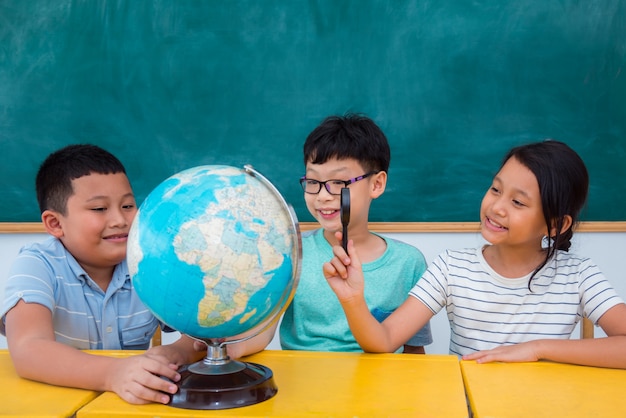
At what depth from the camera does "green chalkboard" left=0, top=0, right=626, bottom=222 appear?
2.77m

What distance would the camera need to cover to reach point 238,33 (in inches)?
115

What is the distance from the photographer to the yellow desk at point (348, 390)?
1038 millimetres

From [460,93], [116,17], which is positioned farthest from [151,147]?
[460,93]

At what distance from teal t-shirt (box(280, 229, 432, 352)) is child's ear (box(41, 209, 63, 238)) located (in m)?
0.67

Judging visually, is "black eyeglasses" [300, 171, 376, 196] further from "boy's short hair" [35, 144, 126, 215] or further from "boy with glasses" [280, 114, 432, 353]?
"boy's short hair" [35, 144, 126, 215]

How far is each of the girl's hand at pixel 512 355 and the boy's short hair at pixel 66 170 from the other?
1010 millimetres

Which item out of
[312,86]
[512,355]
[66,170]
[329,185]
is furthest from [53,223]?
[312,86]

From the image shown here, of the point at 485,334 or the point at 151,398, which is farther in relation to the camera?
the point at 485,334

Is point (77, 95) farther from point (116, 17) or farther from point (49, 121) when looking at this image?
point (116, 17)

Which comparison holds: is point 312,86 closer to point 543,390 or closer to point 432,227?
point 432,227

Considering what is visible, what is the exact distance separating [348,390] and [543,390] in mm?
355

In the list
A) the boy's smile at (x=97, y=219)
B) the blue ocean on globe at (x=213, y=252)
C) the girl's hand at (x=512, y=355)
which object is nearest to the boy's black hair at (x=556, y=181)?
the girl's hand at (x=512, y=355)

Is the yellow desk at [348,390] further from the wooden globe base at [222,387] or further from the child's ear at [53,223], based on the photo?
the child's ear at [53,223]

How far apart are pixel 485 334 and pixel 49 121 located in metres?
2.25
